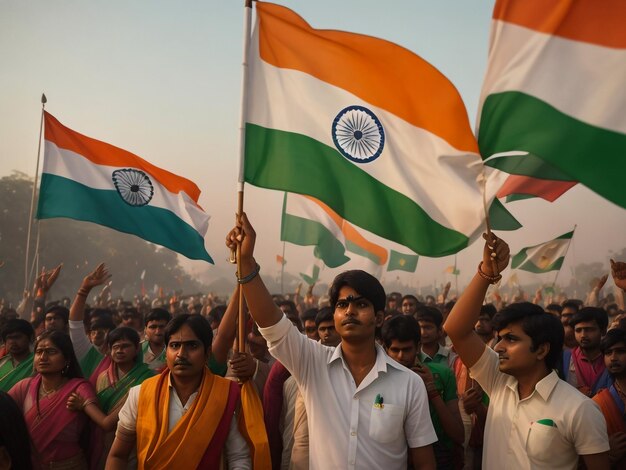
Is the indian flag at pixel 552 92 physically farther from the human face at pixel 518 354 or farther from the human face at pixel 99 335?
the human face at pixel 99 335

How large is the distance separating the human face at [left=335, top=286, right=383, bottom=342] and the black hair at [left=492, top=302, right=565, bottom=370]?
0.70 m

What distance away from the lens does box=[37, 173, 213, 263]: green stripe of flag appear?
6.83 meters

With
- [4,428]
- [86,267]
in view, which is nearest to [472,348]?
[4,428]

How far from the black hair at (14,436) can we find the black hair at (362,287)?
1.54 m

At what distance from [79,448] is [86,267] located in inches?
2220

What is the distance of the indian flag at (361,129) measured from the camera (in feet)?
15.3

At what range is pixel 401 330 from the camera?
14.7 feet

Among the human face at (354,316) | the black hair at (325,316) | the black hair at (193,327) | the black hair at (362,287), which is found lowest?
the black hair at (325,316)

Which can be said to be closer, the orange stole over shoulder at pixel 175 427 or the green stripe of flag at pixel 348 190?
the orange stole over shoulder at pixel 175 427

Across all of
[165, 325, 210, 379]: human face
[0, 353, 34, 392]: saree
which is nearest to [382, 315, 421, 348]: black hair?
[165, 325, 210, 379]: human face

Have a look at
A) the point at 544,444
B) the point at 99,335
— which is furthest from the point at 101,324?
the point at 544,444

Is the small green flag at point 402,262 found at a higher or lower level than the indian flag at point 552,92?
lower

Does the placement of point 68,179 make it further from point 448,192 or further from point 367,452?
point 367,452

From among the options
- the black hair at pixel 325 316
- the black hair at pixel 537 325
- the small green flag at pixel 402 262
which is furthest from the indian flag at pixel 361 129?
the small green flag at pixel 402 262
